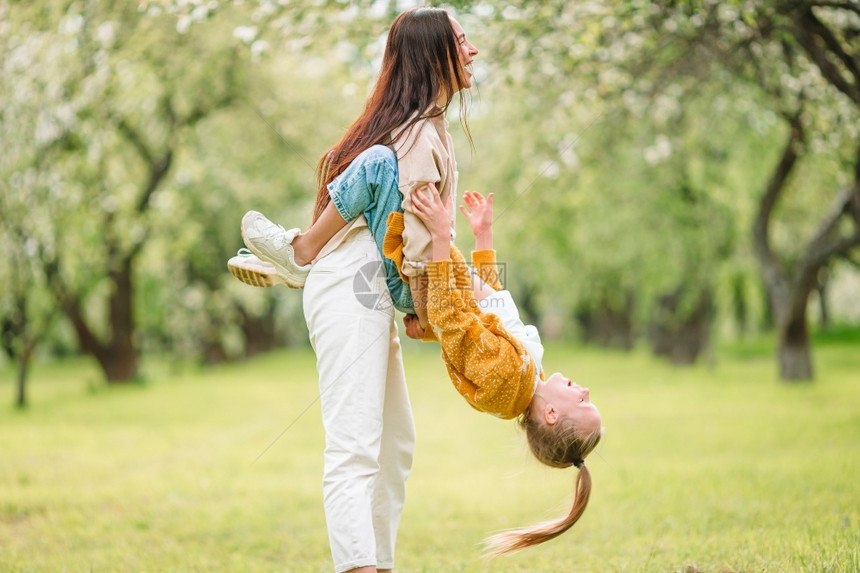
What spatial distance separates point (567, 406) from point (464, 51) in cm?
124

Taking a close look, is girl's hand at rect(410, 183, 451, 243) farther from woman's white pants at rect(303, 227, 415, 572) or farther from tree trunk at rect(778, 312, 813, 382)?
tree trunk at rect(778, 312, 813, 382)

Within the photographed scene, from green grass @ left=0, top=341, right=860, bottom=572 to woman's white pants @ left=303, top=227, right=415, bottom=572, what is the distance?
27.8 inches

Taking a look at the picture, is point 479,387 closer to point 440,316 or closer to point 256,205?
point 440,316

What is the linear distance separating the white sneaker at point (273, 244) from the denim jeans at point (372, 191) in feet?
0.65

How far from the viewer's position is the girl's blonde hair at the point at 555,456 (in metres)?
2.80

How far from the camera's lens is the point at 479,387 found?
256 centimetres

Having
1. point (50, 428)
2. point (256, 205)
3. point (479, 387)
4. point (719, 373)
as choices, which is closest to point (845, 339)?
point (719, 373)

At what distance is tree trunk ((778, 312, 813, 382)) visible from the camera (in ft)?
37.4

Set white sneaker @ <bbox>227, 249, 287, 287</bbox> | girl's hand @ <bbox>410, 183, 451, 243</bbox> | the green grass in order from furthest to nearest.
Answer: the green grass → white sneaker @ <bbox>227, 249, 287, 287</bbox> → girl's hand @ <bbox>410, 183, 451, 243</bbox>

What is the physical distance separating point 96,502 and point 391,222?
3869 millimetres

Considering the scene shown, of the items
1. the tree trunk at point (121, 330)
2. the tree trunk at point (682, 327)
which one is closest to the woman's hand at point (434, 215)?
the tree trunk at point (121, 330)

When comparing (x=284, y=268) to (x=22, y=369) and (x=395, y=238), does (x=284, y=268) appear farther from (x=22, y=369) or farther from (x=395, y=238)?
(x=22, y=369)

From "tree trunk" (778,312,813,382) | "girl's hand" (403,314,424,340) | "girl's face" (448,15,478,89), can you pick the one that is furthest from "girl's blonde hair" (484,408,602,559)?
"tree trunk" (778,312,813,382)

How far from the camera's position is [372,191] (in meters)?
2.47
